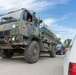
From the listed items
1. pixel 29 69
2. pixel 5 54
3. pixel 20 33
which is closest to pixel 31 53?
pixel 20 33

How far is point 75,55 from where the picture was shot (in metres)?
2.64

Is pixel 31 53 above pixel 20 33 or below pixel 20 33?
below

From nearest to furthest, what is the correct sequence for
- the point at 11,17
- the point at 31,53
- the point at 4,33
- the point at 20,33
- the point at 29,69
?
the point at 29,69 < the point at 20,33 < the point at 4,33 < the point at 31,53 < the point at 11,17

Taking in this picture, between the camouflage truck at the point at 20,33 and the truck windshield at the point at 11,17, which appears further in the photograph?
the truck windshield at the point at 11,17

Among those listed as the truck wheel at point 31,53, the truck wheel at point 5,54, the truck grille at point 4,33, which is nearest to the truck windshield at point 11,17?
the truck grille at point 4,33

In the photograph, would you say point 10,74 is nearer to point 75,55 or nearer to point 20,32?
point 20,32

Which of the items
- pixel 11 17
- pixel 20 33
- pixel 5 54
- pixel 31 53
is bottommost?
pixel 5 54

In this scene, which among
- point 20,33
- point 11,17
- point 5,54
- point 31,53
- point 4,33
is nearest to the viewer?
point 20,33

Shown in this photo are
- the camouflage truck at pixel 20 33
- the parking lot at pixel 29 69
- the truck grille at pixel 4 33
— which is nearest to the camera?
the parking lot at pixel 29 69

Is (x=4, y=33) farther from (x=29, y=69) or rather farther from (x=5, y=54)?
(x=5, y=54)

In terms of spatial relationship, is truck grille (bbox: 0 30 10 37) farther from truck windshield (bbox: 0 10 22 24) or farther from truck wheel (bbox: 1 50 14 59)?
truck wheel (bbox: 1 50 14 59)

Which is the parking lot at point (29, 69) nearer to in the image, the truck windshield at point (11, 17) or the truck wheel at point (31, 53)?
the truck wheel at point (31, 53)

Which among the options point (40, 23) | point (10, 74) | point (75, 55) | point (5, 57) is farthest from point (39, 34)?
point (75, 55)

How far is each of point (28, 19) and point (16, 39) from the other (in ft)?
5.54
